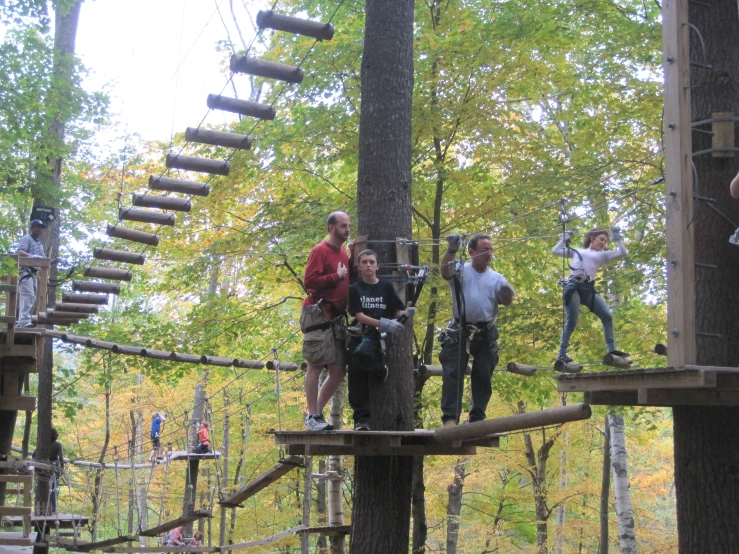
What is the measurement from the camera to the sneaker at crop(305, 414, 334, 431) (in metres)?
5.20

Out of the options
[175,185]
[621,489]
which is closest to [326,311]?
[175,185]

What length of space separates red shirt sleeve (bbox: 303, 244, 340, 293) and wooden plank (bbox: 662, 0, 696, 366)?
2177mm

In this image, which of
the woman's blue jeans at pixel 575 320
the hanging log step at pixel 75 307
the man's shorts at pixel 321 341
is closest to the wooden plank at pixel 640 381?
the woman's blue jeans at pixel 575 320

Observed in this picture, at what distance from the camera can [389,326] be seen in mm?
5328

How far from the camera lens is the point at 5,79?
34.9ft

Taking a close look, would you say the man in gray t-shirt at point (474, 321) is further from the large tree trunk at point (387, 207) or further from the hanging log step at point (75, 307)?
the hanging log step at point (75, 307)

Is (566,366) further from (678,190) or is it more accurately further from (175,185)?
(175,185)

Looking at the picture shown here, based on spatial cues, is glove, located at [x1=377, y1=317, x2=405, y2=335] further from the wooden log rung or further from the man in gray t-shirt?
the wooden log rung

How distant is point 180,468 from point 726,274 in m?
16.2

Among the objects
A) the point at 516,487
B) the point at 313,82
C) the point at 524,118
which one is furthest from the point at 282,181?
the point at 516,487

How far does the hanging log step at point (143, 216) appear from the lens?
333 inches

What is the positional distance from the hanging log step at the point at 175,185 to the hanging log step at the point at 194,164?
0.16m

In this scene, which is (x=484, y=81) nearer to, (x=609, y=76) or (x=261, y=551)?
(x=609, y=76)

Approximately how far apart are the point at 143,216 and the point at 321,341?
3884mm
